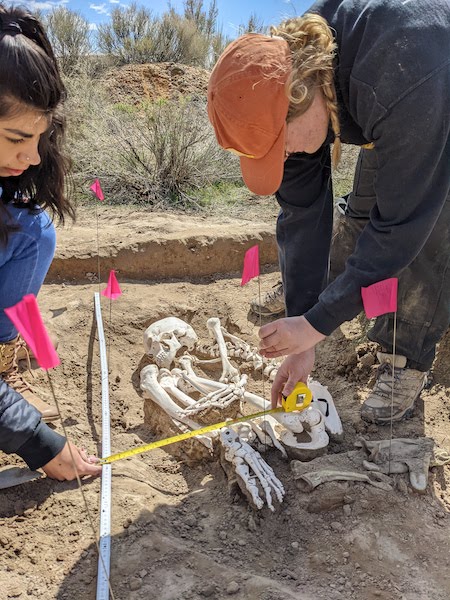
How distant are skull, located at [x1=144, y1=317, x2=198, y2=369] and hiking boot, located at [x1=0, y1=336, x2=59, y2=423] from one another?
630 millimetres

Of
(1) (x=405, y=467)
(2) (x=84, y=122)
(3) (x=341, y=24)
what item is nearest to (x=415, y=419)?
(1) (x=405, y=467)

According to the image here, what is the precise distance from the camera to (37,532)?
229cm

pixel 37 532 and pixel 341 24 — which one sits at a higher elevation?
pixel 341 24

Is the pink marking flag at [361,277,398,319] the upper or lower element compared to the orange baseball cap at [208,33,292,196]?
lower

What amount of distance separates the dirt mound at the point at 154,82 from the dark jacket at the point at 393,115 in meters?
8.89

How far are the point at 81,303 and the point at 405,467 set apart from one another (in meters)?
2.37

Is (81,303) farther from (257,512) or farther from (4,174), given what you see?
(257,512)

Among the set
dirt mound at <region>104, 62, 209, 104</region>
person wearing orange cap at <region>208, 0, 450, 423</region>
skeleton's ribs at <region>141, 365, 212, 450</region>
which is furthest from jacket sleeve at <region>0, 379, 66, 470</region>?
dirt mound at <region>104, 62, 209, 104</region>

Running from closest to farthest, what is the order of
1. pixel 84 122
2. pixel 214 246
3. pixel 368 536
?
1. pixel 368 536
2. pixel 214 246
3. pixel 84 122

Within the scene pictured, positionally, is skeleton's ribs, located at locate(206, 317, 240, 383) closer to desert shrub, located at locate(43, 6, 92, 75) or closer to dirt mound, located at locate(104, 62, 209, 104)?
dirt mound, located at locate(104, 62, 209, 104)

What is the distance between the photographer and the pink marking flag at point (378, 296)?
2.09m

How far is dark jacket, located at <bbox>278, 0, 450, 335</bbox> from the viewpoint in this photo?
6.14ft

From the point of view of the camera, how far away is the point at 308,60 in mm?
1846

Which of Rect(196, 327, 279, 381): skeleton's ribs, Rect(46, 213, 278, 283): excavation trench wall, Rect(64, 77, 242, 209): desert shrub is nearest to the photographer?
Rect(196, 327, 279, 381): skeleton's ribs
